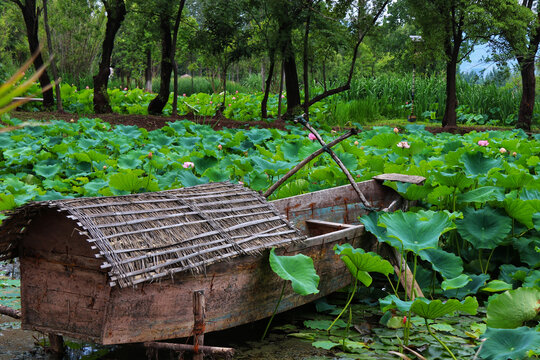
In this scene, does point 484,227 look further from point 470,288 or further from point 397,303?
point 397,303

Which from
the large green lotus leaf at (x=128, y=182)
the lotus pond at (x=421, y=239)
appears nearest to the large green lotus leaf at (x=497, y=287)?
the lotus pond at (x=421, y=239)

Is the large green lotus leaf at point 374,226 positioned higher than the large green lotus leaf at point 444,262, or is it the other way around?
the large green lotus leaf at point 374,226

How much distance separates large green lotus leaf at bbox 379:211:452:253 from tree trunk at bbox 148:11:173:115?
10.5m

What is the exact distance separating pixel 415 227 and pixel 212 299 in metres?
1.21

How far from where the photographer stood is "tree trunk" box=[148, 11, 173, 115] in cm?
1288

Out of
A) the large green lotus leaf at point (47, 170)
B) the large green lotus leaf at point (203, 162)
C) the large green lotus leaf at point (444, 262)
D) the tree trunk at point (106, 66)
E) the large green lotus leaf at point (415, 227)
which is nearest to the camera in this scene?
the large green lotus leaf at point (415, 227)

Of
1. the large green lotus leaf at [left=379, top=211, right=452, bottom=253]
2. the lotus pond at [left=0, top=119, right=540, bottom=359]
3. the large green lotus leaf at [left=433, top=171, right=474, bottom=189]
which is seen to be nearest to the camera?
the lotus pond at [left=0, top=119, right=540, bottom=359]

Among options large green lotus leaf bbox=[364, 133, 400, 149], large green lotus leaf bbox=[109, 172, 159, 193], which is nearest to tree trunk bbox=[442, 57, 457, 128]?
large green lotus leaf bbox=[364, 133, 400, 149]

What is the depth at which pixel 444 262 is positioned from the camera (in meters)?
3.49

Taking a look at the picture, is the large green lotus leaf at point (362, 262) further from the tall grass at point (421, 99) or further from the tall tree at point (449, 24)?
the tall grass at point (421, 99)

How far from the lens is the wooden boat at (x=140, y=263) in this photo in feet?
8.09

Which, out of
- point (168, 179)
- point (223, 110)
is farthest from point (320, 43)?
point (168, 179)

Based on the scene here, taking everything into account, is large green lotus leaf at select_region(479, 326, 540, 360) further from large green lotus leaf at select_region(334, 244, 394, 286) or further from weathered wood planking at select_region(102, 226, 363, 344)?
weathered wood planking at select_region(102, 226, 363, 344)

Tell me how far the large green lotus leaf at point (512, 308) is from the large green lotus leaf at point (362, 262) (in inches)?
22.2
